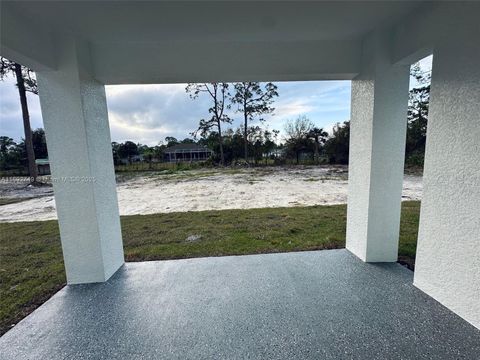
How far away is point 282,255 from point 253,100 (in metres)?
17.1

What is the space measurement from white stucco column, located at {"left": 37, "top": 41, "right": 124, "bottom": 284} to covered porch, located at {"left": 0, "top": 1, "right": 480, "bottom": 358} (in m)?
0.02

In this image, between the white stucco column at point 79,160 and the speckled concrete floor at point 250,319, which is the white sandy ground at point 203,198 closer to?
the white stucco column at point 79,160

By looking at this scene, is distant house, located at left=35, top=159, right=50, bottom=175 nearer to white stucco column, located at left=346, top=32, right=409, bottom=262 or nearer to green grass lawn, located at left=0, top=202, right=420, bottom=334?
green grass lawn, located at left=0, top=202, right=420, bottom=334

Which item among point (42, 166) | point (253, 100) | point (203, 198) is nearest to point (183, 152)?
point (253, 100)

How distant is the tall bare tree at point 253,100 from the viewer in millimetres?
17875

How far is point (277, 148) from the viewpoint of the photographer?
66.1 feet

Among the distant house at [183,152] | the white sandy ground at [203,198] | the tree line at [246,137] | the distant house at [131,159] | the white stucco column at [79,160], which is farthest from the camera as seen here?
the distant house at [183,152]

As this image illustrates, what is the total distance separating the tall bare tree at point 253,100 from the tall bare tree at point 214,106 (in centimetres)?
101

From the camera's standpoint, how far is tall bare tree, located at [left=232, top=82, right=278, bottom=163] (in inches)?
704

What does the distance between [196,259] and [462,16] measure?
3475 millimetres

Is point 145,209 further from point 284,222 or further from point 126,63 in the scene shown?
point 126,63

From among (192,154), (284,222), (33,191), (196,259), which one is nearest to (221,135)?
(192,154)

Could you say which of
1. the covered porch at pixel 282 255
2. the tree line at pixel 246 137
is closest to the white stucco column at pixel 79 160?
the covered porch at pixel 282 255

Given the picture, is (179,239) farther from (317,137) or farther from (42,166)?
(317,137)
